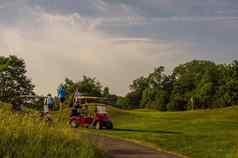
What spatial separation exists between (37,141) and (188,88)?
388 feet

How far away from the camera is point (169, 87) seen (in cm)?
13962

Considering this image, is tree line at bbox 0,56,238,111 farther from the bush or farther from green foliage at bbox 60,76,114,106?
the bush

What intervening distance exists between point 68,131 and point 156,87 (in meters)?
123

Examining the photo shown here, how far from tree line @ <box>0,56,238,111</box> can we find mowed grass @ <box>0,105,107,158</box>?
68552mm

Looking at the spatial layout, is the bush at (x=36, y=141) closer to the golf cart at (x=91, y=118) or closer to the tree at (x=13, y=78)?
the golf cart at (x=91, y=118)

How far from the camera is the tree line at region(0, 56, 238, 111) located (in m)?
102

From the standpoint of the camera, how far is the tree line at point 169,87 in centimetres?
10162

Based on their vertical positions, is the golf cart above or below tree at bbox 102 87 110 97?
below

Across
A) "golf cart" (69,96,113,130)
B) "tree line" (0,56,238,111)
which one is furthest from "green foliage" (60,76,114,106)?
"golf cart" (69,96,113,130)

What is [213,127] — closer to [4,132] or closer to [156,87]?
[4,132]

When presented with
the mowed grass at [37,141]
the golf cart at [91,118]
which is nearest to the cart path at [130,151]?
the mowed grass at [37,141]

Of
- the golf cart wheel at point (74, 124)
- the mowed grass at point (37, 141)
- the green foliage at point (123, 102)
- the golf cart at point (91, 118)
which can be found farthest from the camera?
the green foliage at point (123, 102)

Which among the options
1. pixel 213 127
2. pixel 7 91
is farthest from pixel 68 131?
pixel 7 91

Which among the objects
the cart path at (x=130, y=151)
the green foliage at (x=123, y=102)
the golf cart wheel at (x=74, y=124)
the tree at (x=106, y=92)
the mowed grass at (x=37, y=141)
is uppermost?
the tree at (x=106, y=92)
